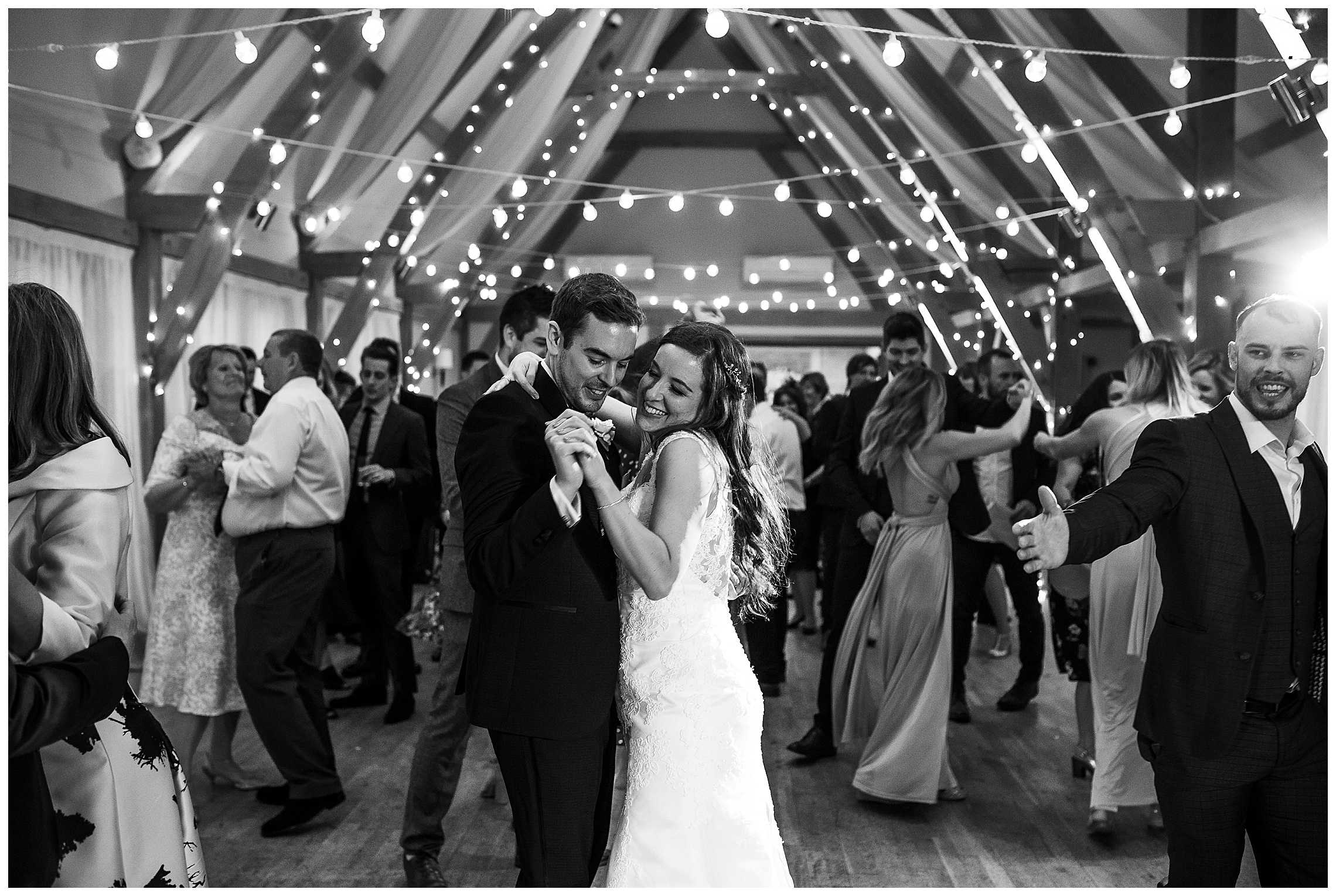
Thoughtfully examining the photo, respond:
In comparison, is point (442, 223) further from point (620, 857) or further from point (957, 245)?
point (620, 857)

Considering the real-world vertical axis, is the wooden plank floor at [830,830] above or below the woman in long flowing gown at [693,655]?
below

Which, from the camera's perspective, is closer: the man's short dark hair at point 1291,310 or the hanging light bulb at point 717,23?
the man's short dark hair at point 1291,310

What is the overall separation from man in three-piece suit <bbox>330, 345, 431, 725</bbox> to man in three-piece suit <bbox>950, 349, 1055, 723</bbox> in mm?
2304

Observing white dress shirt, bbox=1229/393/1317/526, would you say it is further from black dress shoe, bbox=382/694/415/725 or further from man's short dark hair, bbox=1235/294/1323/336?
black dress shoe, bbox=382/694/415/725

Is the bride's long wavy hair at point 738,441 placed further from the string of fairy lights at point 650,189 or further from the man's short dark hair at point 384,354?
the man's short dark hair at point 384,354

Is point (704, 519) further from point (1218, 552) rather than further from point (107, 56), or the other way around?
point (107, 56)

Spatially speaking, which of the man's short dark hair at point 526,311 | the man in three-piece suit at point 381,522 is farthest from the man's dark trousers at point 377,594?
the man's short dark hair at point 526,311

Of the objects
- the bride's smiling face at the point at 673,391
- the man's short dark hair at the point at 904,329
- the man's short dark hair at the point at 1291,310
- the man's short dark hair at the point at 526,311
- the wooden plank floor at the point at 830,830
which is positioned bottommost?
the wooden plank floor at the point at 830,830

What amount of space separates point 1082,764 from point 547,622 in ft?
9.18

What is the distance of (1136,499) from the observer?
204cm

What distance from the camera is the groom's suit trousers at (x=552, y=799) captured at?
6.61 ft

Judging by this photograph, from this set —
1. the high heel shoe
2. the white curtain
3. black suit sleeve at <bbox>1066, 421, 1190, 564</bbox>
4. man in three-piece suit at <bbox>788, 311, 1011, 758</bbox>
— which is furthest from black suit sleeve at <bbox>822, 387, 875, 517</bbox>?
the white curtain

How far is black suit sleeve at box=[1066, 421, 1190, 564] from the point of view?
196cm

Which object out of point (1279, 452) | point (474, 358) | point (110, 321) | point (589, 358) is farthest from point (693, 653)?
point (474, 358)
